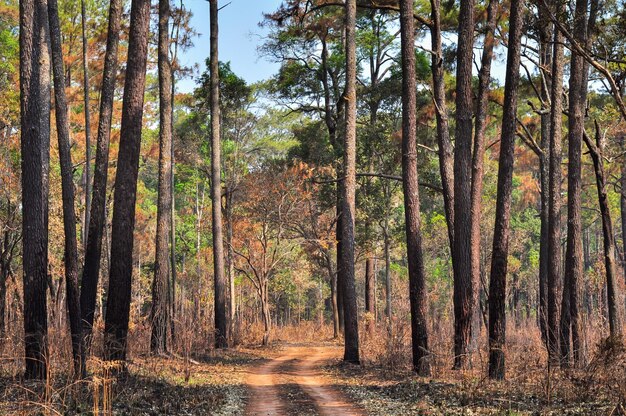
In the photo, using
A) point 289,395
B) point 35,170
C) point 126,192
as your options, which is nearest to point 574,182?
point 289,395

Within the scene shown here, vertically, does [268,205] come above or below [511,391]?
above

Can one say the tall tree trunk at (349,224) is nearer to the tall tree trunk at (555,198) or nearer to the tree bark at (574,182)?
the tall tree trunk at (555,198)

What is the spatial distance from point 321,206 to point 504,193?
1682 centimetres

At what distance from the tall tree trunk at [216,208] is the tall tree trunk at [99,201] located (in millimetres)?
6426

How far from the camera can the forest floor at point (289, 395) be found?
7.49 meters

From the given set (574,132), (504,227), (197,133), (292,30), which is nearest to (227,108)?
(197,133)

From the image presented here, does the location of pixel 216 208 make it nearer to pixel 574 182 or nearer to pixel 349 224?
pixel 349 224

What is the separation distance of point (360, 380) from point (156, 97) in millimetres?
22159

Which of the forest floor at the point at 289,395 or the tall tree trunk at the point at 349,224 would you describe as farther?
the tall tree trunk at the point at 349,224

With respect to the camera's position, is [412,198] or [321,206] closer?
[412,198]

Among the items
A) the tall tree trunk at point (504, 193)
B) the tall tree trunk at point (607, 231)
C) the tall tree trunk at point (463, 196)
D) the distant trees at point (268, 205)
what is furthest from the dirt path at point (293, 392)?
the distant trees at point (268, 205)

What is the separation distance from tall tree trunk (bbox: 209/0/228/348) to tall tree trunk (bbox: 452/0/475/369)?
9.61m

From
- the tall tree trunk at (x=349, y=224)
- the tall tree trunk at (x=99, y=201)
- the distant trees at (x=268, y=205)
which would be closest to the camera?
the tall tree trunk at (x=99, y=201)

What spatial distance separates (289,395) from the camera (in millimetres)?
10922
